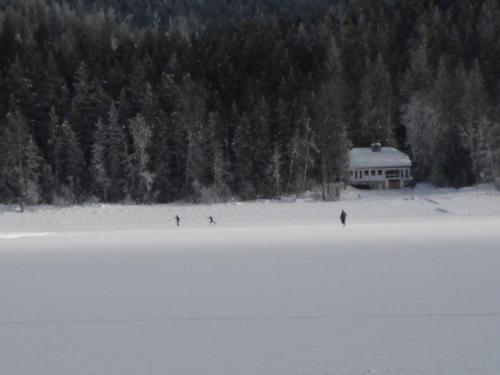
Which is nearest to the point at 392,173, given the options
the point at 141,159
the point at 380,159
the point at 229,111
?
the point at 380,159

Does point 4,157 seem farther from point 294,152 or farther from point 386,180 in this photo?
point 386,180

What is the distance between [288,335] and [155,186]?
3854cm

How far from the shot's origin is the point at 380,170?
53.0m

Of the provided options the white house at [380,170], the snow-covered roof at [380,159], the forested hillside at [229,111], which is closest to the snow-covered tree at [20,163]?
the forested hillside at [229,111]

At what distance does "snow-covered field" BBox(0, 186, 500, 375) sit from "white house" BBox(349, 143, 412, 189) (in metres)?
25.0

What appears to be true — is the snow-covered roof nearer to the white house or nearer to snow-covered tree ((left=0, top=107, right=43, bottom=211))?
the white house

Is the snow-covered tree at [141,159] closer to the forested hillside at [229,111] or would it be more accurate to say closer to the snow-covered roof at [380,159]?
the forested hillside at [229,111]

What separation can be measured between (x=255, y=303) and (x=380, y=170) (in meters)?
41.9

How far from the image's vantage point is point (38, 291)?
15.3 m

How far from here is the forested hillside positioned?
158ft

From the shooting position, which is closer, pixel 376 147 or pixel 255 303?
pixel 255 303

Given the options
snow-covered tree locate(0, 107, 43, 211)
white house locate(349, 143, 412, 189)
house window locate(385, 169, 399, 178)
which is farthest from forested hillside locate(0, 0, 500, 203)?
house window locate(385, 169, 399, 178)

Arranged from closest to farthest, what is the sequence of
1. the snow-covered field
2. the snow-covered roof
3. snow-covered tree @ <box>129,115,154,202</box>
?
1. the snow-covered field
2. snow-covered tree @ <box>129,115,154,202</box>
3. the snow-covered roof

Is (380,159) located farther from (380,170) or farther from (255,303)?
(255,303)
